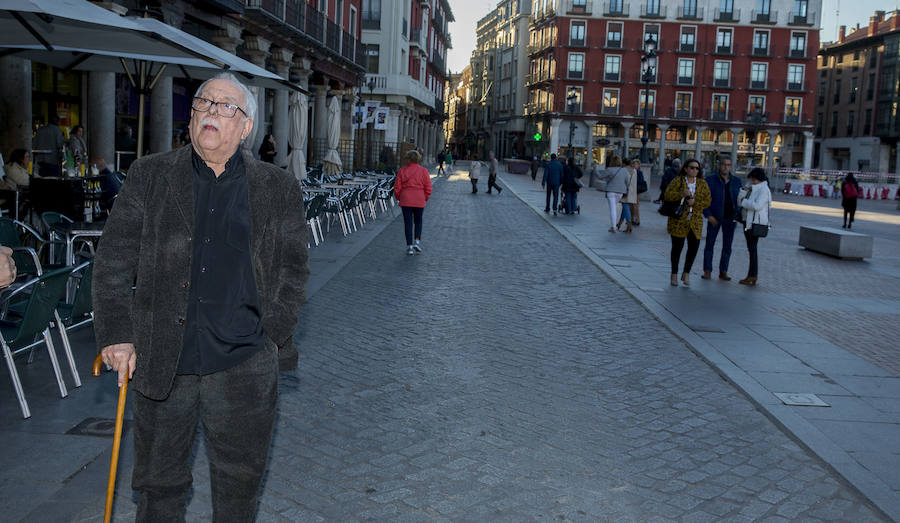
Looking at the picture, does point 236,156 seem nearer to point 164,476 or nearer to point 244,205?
point 244,205

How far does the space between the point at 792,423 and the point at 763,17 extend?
2825 inches

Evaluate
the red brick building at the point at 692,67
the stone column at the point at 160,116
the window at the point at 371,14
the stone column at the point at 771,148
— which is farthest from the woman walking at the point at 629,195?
the stone column at the point at 771,148

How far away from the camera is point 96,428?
4.62 metres

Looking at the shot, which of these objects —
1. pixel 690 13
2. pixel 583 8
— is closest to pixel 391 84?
pixel 583 8

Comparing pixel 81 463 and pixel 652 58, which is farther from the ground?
pixel 652 58

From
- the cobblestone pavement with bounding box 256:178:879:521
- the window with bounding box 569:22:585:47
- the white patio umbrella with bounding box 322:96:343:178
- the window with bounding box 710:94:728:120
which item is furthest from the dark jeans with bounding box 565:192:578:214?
the window with bounding box 710:94:728:120

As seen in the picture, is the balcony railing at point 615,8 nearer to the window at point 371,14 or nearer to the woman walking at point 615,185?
the window at point 371,14

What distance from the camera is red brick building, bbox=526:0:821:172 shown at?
69.2m

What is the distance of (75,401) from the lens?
509 cm

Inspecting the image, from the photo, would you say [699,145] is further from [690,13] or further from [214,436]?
[214,436]

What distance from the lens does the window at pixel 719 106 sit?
228 ft

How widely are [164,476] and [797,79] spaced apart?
7481cm

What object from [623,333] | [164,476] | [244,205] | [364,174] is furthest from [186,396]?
[364,174]

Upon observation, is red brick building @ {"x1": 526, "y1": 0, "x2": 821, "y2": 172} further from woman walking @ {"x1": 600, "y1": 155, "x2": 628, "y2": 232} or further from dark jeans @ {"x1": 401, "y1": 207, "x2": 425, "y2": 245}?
dark jeans @ {"x1": 401, "y1": 207, "x2": 425, "y2": 245}
